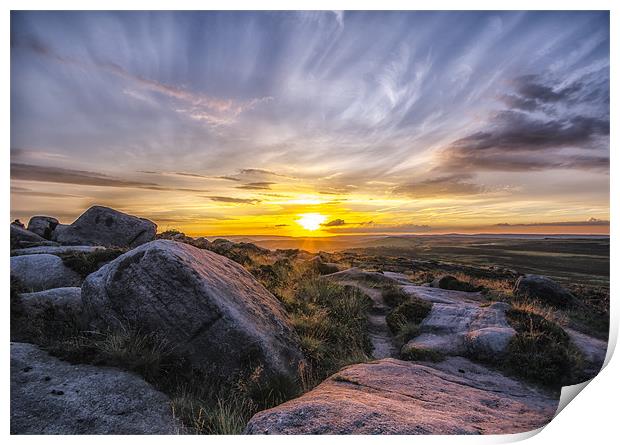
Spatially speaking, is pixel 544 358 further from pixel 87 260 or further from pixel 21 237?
pixel 21 237

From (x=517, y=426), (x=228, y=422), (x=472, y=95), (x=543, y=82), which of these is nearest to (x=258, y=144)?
(x=472, y=95)

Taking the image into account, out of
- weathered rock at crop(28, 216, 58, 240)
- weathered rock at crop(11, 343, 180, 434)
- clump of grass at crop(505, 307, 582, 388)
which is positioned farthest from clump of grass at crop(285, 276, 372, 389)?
weathered rock at crop(28, 216, 58, 240)

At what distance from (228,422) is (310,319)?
3929 millimetres

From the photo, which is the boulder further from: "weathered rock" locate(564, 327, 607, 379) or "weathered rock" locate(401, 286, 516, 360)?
"weathered rock" locate(564, 327, 607, 379)

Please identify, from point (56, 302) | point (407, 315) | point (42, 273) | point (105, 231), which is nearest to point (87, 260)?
point (42, 273)

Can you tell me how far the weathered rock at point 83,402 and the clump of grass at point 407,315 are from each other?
6.22 m

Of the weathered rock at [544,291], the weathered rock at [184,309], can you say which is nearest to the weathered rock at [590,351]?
the weathered rock at [544,291]

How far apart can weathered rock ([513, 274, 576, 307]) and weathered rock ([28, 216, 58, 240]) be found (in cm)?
1930

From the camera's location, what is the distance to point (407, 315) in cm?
1016

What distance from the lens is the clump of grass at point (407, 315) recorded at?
973 cm

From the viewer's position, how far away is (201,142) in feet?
26.9

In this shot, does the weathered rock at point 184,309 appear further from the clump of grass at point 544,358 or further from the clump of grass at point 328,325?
the clump of grass at point 544,358

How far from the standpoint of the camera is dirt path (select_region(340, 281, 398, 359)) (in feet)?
27.8

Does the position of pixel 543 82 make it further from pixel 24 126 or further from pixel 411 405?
pixel 24 126
